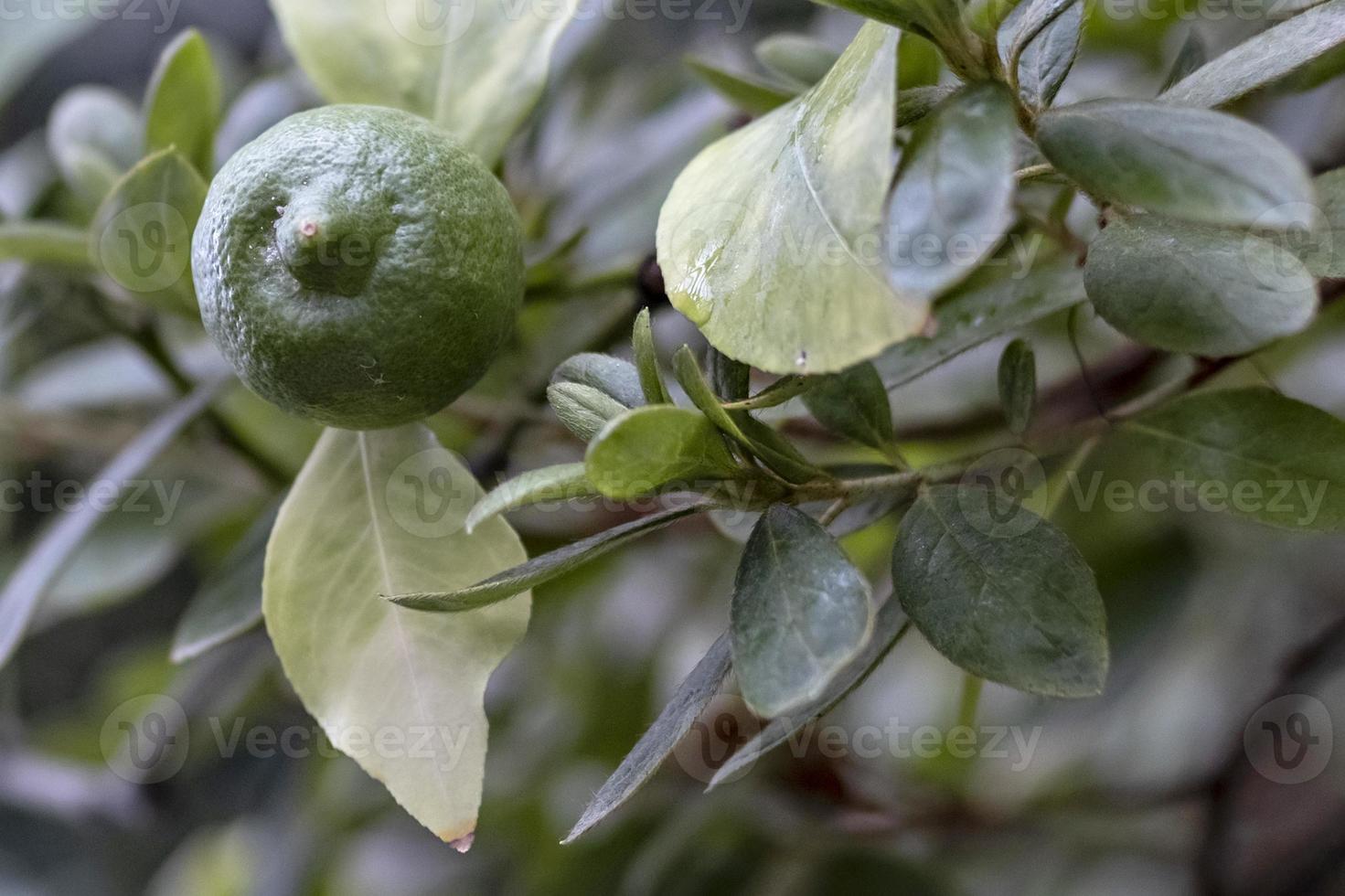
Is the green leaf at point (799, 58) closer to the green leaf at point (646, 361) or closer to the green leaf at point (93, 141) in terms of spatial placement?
the green leaf at point (646, 361)

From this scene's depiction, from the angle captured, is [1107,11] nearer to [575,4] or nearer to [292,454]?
[575,4]

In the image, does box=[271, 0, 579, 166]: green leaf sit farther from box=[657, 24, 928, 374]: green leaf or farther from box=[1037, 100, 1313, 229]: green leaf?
box=[1037, 100, 1313, 229]: green leaf

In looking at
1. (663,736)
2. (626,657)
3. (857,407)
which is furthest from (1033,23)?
(626,657)

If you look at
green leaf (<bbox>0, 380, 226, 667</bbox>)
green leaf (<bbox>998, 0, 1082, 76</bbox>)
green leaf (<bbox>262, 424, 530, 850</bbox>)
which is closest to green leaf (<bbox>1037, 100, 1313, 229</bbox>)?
green leaf (<bbox>998, 0, 1082, 76</bbox>)

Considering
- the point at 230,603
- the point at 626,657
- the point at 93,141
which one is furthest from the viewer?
the point at 626,657

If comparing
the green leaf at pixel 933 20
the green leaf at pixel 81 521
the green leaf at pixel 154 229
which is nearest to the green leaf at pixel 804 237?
the green leaf at pixel 933 20

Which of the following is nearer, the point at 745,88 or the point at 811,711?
the point at 811,711

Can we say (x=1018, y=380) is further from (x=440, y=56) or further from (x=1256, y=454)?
(x=440, y=56)

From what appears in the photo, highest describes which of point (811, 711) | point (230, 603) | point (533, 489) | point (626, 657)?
point (533, 489)
